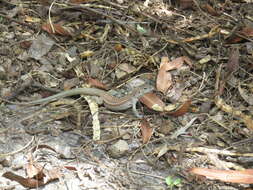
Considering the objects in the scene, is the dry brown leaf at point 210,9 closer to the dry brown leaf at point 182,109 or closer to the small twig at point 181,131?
the dry brown leaf at point 182,109

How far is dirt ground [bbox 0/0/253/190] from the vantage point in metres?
3.72

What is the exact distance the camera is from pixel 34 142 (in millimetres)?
3959

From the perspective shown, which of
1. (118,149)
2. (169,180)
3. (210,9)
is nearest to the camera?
(169,180)

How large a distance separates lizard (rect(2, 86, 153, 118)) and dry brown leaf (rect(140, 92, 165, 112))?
0.05 meters

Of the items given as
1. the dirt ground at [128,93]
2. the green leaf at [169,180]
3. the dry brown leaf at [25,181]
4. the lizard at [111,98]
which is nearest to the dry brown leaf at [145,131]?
the dirt ground at [128,93]

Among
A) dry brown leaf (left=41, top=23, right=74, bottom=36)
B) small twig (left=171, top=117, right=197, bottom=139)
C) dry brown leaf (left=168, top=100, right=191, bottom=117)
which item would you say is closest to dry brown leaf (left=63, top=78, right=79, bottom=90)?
dry brown leaf (left=41, top=23, right=74, bottom=36)

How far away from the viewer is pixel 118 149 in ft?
12.8

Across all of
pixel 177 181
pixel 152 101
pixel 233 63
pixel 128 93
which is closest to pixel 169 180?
pixel 177 181

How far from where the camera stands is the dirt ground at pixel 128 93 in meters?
3.72

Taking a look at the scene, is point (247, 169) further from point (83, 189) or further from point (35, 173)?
point (35, 173)

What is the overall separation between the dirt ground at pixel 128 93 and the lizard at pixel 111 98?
25 mm

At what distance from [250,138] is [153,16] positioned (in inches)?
74.3

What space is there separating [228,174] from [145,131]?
862 mm

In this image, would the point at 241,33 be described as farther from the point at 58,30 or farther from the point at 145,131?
the point at 58,30
